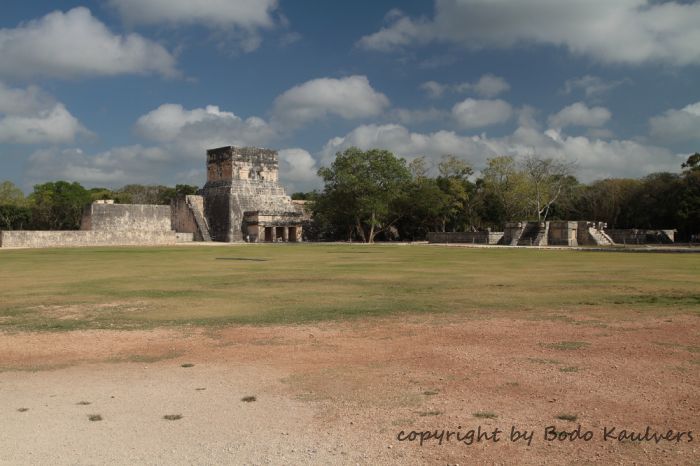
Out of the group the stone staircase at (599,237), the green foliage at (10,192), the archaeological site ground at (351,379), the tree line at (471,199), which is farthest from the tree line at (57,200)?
the archaeological site ground at (351,379)

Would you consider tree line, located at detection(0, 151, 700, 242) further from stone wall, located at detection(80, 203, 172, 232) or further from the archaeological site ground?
the archaeological site ground

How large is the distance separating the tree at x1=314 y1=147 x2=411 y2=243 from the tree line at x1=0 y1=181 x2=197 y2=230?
80.6 ft

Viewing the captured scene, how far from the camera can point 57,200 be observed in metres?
67.4

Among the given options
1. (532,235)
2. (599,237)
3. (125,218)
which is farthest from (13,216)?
(599,237)

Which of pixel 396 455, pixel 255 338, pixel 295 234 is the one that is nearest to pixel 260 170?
pixel 295 234

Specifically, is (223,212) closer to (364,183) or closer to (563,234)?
(364,183)

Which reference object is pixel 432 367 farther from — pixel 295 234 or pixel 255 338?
pixel 295 234

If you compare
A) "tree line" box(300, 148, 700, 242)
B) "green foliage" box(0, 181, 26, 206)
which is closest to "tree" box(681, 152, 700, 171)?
"tree line" box(300, 148, 700, 242)

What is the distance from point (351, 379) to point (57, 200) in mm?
70636

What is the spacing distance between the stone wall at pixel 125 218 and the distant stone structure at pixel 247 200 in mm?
4207

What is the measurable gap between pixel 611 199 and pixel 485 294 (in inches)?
2012

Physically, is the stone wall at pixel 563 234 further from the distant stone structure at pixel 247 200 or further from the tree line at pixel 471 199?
the distant stone structure at pixel 247 200

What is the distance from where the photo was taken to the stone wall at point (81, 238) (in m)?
42.1

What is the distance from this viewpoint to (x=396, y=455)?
12.1 ft
